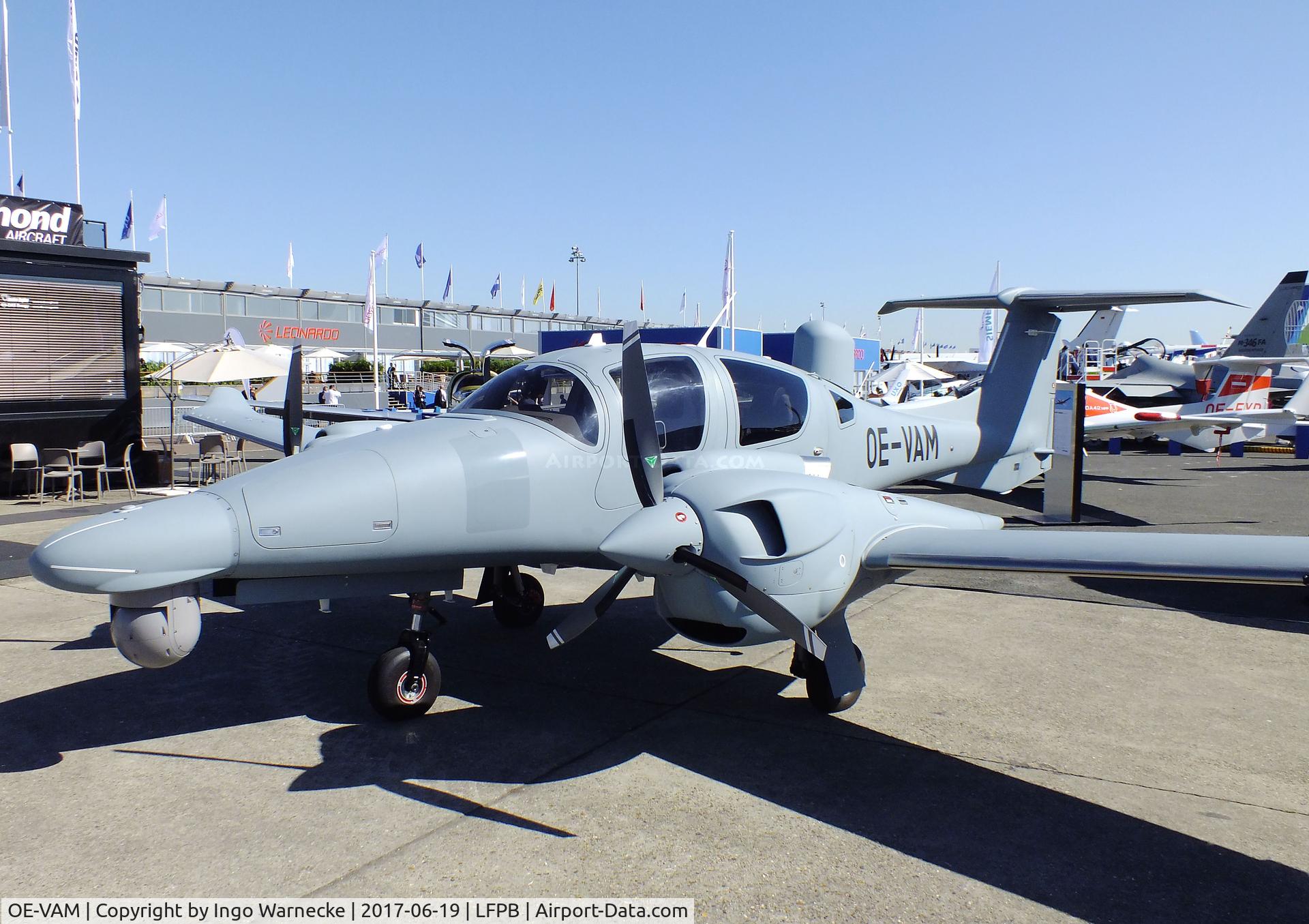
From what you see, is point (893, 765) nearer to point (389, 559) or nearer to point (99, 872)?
Answer: point (389, 559)

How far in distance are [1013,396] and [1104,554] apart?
5.62 meters

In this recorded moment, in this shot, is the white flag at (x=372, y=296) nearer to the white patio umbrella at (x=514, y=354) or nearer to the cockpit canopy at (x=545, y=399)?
the white patio umbrella at (x=514, y=354)

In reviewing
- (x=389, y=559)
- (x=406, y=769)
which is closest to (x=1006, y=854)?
(x=406, y=769)

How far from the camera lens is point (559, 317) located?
302 ft

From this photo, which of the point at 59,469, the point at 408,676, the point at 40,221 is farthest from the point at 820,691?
the point at 40,221

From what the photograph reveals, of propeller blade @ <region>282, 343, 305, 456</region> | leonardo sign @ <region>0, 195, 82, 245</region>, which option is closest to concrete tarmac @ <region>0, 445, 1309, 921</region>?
propeller blade @ <region>282, 343, 305, 456</region>

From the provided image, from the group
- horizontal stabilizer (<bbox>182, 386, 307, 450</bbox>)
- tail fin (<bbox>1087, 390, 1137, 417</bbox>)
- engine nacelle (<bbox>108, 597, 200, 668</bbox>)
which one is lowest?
engine nacelle (<bbox>108, 597, 200, 668</bbox>)

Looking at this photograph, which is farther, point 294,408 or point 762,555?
point 294,408

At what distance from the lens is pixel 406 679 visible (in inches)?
227

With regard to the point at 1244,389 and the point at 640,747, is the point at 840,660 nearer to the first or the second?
the point at 640,747

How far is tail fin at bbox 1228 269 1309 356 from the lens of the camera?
2667cm

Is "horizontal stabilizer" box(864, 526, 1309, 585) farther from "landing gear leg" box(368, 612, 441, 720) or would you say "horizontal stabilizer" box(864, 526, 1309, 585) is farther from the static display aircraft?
the static display aircraft

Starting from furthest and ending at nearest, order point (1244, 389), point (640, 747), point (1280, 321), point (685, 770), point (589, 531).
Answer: point (1280, 321)
point (1244, 389)
point (589, 531)
point (640, 747)
point (685, 770)

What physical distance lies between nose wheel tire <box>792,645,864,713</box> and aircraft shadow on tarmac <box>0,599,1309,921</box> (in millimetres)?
120
